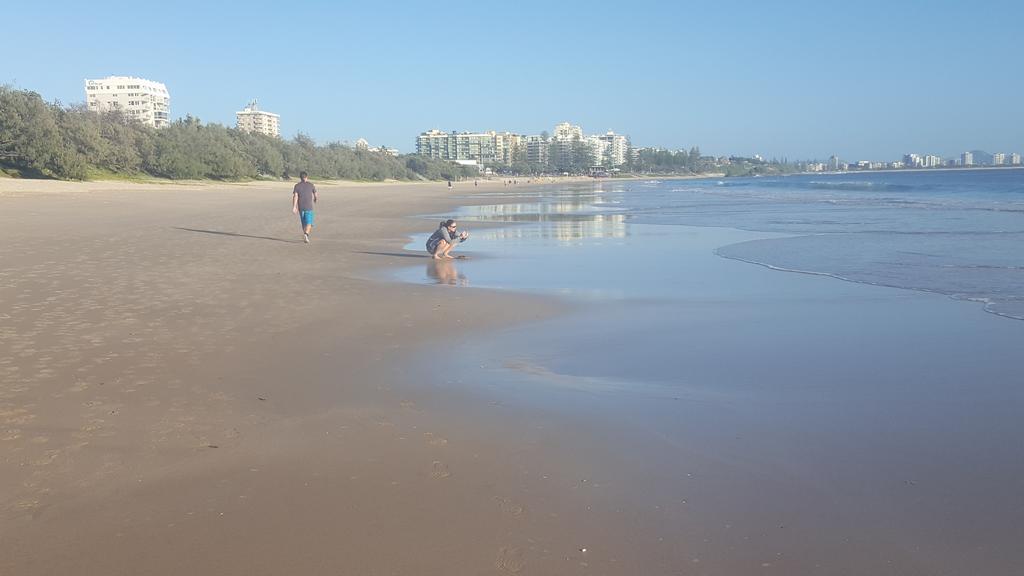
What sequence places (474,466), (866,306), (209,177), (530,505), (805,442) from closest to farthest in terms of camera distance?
(530,505) < (474,466) < (805,442) < (866,306) < (209,177)

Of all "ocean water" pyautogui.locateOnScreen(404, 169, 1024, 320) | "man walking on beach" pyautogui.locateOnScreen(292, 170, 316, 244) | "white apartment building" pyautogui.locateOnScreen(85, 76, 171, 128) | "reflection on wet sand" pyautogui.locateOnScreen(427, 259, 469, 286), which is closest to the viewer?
"ocean water" pyautogui.locateOnScreen(404, 169, 1024, 320)

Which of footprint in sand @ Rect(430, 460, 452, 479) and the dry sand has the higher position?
the dry sand

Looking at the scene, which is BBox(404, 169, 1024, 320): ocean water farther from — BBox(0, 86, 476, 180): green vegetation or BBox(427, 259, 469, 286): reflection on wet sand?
BBox(0, 86, 476, 180): green vegetation

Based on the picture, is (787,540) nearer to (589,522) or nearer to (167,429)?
(589,522)

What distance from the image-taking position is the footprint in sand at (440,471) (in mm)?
3791

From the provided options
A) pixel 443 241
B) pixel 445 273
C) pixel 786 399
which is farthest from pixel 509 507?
pixel 443 241

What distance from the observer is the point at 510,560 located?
2.97 meters

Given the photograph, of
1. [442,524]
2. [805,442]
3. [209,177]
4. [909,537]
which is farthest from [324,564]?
[209,177]

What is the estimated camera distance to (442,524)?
128 inches

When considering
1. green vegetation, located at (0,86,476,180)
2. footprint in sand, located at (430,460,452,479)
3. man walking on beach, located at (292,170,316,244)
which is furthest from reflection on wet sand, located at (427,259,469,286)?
green vegetation, located at (0,86,476,180)

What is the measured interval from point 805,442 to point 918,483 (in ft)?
2.22

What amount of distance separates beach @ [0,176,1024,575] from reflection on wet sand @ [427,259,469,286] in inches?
45.9

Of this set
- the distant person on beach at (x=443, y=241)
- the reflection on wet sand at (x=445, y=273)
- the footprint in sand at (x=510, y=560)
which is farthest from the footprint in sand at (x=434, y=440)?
the distant person on beach at (x=443, y=241)

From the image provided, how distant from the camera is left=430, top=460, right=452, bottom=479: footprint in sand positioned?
149 inches
